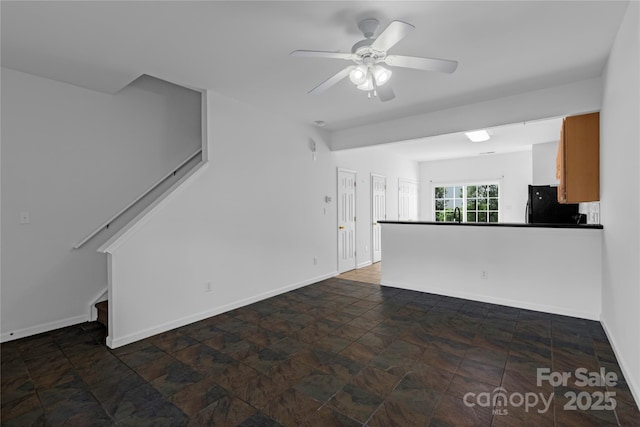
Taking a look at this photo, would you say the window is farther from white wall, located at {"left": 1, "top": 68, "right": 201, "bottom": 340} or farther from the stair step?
the stair step

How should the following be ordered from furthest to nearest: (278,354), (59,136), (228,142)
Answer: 1. (228,142)
2. (59,136)
3. (278,354)

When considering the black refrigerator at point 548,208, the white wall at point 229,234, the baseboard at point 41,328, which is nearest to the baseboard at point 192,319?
the white wall at point 229,234

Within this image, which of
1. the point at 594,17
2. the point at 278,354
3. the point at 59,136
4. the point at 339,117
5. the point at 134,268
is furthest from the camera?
the point at 339,117

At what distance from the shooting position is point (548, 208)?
5301 millimetres

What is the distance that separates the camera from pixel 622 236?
7.65 ft

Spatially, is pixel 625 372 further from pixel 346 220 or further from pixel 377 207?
pixel 377 207

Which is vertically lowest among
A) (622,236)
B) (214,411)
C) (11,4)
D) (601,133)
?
(214,411)

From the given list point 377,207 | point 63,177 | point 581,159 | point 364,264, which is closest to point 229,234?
point 63,177

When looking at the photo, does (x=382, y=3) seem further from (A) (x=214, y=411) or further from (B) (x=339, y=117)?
(A) (x=214, y=411)

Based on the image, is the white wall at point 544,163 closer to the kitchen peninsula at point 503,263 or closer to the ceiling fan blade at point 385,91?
the kitchen peninsula at point 503,263

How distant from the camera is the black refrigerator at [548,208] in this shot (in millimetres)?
5191

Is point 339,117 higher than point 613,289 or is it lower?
higher

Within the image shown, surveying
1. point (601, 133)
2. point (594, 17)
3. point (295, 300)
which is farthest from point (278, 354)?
point (601, 133)

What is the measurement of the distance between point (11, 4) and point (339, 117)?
3534 mm
